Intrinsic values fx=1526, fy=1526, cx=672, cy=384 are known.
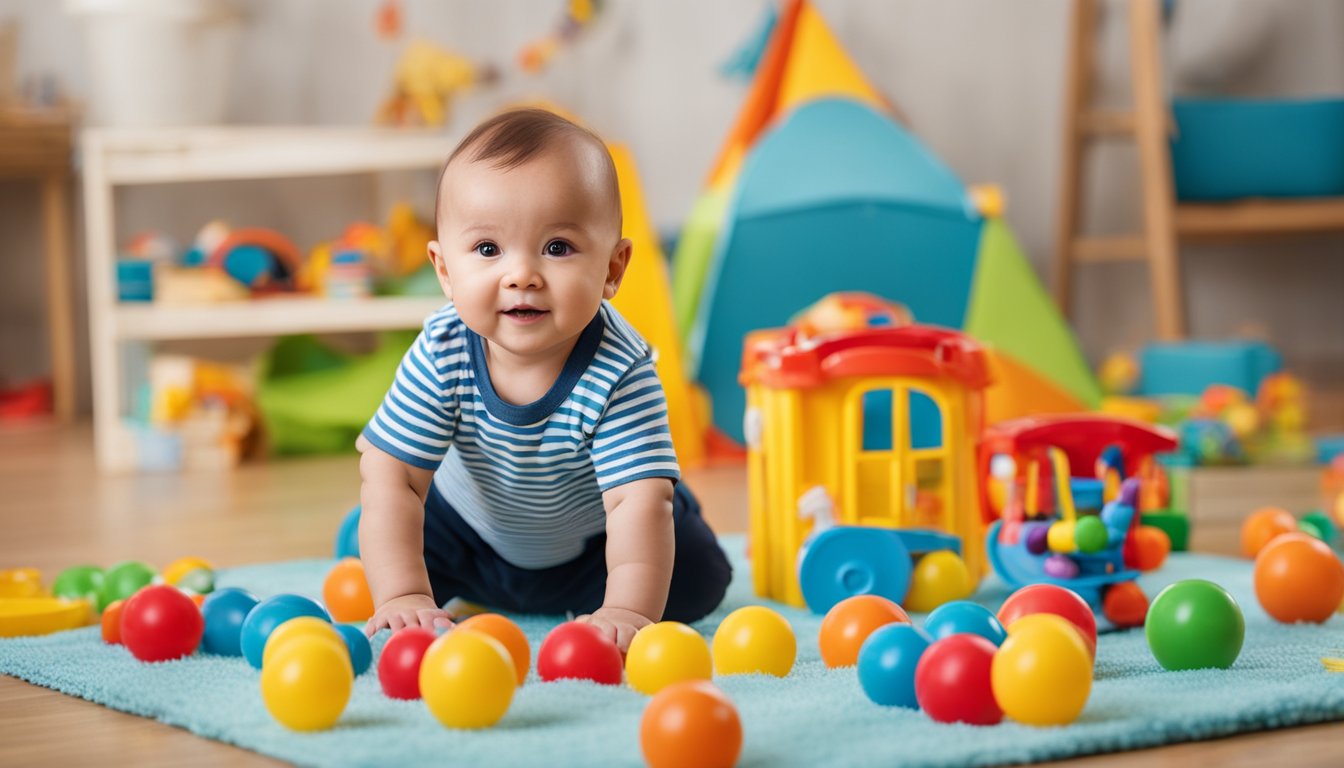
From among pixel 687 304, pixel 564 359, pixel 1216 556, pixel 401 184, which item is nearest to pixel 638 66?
pixel 401 184

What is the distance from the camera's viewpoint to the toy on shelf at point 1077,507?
44.9 inches

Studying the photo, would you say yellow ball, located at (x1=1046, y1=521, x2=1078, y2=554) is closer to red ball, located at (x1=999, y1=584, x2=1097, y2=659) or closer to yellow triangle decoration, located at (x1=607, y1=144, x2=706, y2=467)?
red ball, located at (x1=999, y1=584, x2=1097, y2=659)

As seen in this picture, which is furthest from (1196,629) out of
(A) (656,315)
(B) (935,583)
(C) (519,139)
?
(A) (656,315)

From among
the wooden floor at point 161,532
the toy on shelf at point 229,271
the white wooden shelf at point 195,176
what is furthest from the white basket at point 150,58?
the wooden floor at point 161,532

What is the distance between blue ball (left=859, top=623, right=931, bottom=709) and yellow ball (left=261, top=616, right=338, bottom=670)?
0.30m

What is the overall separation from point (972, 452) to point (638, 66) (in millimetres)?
2260

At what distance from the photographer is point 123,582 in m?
1.23

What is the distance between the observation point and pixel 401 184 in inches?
127

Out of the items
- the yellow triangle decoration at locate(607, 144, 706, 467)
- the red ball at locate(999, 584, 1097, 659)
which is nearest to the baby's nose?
the red ball at locate(999, 584, 1097, 659)

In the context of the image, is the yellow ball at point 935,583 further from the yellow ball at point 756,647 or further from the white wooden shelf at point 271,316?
the white wooden shelf at point 271,316

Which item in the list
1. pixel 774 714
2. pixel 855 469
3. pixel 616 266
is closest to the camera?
pixel 774 714

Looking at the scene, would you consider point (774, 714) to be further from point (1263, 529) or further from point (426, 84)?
point (426, 84)

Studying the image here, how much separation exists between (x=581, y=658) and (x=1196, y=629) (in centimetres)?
38

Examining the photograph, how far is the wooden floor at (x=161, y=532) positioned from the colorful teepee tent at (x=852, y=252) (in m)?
0.33
